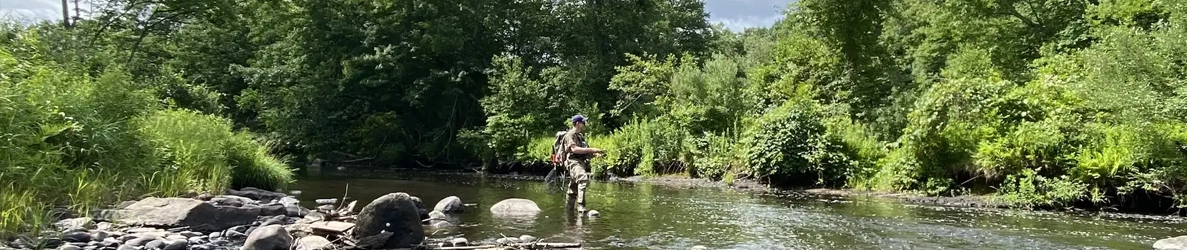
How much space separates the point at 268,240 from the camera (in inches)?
305

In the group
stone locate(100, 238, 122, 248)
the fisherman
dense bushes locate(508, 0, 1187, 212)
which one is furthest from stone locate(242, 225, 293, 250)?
dense bushes locate(508, 0, 1187, 212)

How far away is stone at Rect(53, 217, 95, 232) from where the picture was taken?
804 cm

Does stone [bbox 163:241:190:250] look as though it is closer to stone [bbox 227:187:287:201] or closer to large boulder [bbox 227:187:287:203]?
large boulder [bbox 227:187:287:203]

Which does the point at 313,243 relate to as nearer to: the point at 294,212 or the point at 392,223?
the point at 392,223

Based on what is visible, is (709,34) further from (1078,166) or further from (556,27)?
(1078,166)

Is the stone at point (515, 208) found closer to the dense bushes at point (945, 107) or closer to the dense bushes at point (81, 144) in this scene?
the dense bushes at point (81, 144)

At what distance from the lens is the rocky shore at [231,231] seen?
7.72 m

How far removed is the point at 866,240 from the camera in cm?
967

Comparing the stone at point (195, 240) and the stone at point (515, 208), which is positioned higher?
the stone at point (515, 208)

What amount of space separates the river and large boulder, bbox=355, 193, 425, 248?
34.0 inches

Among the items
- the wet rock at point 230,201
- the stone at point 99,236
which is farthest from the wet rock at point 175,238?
the wet rock at point 230,201

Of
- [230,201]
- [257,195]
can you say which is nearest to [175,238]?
[230,201]

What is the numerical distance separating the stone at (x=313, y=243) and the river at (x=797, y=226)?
171cm

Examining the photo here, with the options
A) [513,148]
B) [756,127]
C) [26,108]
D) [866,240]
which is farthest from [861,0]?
[26,108]
